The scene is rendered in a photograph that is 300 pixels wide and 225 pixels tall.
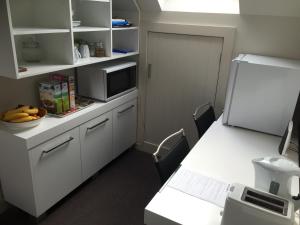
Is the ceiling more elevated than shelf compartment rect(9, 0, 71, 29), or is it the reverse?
the ceiling

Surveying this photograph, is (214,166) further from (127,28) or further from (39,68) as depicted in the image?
(127,28)

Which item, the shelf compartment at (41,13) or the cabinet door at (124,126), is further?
the cabinet door at (124,126)

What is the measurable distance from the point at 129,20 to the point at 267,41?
125 cm

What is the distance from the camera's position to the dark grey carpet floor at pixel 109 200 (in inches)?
77.8

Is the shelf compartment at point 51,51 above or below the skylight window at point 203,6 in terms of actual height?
below

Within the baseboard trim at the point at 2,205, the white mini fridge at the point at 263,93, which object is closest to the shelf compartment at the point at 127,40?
the white mini fridge at the point at 263,93

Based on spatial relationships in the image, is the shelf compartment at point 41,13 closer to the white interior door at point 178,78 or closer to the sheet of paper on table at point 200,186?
the white interior door at point 178,78

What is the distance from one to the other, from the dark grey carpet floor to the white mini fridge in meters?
1.02

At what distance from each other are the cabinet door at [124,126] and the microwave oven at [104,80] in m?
0.18

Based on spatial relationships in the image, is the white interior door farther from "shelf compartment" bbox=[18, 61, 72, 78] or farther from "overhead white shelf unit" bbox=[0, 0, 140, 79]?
"shelf compartment" bbox=[18, 61, 72, 78]

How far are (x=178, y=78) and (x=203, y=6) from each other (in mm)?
663

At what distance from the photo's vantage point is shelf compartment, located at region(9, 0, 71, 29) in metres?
1.74

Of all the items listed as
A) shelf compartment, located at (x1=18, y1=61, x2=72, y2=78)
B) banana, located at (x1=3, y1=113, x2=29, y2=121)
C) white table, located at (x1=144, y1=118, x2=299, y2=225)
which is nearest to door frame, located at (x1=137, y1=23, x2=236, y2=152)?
white table, located at (x1=144, y1=118, x2=299, y2=225)

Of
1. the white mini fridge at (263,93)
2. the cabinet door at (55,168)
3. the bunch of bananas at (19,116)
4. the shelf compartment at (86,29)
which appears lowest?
the cabinet door at (55,168)
